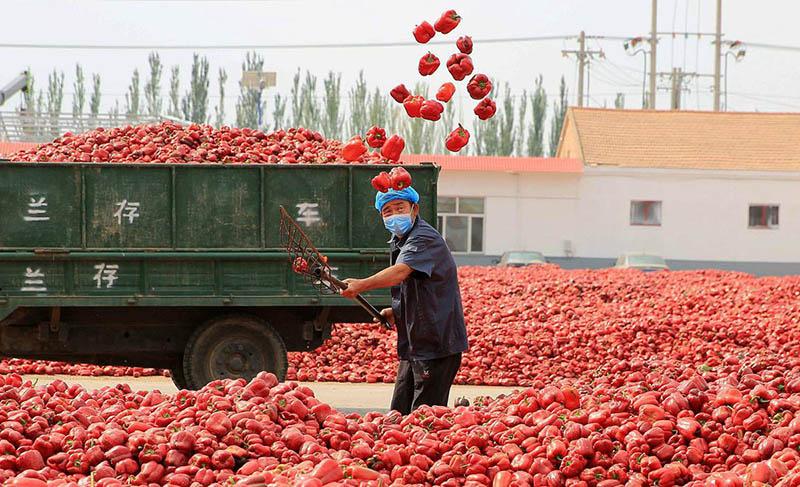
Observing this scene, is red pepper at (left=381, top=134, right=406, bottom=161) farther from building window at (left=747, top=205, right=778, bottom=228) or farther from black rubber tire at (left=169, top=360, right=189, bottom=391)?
building window at (left=747, top=205, right=778, bottom=228)

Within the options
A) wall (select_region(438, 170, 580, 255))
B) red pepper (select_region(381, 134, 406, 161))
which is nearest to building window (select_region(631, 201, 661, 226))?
wall (select_region(438, 170, 580, 255))

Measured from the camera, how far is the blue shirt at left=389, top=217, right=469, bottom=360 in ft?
22.5

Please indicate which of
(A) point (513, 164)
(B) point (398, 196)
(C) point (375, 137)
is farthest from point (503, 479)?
(A) point (513, 164)

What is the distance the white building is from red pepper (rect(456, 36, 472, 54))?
29.7 metres

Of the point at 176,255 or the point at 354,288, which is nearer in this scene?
the point at 354,288

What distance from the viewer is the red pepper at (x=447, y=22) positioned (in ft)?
25.0

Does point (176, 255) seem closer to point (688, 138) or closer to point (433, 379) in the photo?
point (433, 379)

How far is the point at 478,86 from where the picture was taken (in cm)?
789

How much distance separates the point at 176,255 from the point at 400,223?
12.2 feet

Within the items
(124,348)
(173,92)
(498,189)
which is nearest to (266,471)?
(124,348)

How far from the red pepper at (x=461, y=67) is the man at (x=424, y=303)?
4.01ft

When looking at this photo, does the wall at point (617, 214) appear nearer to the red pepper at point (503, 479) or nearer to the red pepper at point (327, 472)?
the red pepper at point (503, 479)

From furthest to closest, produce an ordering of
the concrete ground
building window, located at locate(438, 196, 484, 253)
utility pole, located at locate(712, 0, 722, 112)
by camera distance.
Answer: utility pole, located at locate(712, 0, 722, 112) < building window, located at locate(438, 196, 484, 253) < the concrete ground

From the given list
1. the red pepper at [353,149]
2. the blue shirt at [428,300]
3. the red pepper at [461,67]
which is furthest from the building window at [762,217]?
the blue shirt at [428,300]
